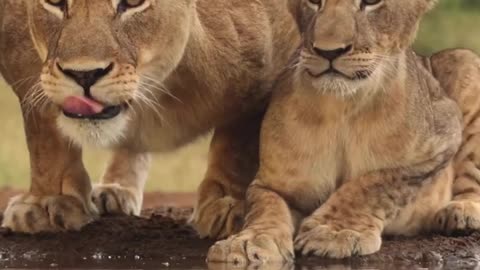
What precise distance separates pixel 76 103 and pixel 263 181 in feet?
2.81

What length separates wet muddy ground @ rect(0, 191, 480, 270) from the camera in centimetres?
659

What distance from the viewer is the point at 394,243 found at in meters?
6.92

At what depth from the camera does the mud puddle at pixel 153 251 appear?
6578 millimetres

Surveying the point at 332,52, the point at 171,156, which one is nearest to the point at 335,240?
the point at 332,52

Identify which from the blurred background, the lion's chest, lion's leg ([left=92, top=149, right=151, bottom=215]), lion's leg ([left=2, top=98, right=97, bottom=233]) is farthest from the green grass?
the lion's chest

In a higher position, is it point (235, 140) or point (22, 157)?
point (235, 140)

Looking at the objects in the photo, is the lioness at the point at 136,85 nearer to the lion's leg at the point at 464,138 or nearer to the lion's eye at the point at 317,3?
the lion's eye at the point at 317,3

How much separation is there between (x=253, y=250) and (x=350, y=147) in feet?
2.08

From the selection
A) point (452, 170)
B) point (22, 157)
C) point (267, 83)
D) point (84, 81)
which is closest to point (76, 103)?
point (84, 81)

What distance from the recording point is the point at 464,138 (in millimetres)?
7609

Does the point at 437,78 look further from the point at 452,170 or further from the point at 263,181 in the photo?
the point at 263,181

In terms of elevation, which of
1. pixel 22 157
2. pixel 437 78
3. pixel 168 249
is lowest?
pixel 22 157

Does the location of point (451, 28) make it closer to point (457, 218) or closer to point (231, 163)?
point (231, 163)

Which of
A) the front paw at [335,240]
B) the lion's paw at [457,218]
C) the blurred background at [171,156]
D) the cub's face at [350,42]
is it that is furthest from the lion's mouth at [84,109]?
the blurred background at [171,156]
